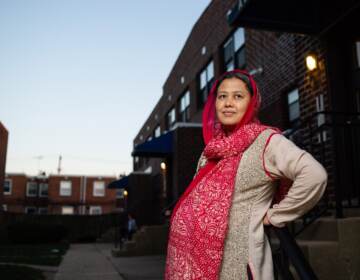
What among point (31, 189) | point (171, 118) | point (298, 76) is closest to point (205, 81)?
point (171, 118)

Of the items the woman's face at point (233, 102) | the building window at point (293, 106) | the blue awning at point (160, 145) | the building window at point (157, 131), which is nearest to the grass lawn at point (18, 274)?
the building window at point (293, 106)

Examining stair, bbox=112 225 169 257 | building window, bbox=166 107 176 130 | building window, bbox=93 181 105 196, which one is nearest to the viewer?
stair, bbox=112 225 169 257

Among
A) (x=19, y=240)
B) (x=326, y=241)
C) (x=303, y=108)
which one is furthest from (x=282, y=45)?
(x=19, y=240)

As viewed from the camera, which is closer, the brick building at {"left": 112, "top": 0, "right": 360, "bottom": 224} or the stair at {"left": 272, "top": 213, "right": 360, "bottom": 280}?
the stair at {"left": 272, "top": 213, "right": 360, "bottom": 280}

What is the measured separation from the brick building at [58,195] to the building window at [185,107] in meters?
31.6

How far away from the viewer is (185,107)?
60.0 feet

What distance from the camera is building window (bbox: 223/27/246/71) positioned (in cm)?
1169

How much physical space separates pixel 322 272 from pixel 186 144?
28.4ft

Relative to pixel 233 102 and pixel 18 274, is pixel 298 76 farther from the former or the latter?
pixel 18 274

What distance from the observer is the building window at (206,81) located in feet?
48.0

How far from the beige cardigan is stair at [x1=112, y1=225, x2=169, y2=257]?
1092 cm

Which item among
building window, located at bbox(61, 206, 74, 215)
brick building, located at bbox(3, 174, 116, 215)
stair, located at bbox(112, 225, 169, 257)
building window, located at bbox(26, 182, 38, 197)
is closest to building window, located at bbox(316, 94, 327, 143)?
stair, located at bbox(112, 225, 169, 257)

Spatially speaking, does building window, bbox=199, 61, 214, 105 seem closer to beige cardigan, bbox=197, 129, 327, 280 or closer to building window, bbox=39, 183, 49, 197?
beige cardigan, bbox=197, 129, 327, 280

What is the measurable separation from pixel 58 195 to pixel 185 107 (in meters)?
33.0
